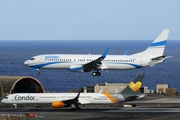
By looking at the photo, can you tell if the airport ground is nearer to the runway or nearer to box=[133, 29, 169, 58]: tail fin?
the runway

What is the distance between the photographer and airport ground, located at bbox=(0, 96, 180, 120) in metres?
90.0

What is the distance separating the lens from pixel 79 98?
342ft

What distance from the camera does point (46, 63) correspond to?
4737 inches

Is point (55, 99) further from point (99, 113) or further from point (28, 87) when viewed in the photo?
point (28, 87)

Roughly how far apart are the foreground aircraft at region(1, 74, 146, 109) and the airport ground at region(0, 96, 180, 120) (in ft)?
4.80

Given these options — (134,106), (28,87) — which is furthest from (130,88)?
(28,87)

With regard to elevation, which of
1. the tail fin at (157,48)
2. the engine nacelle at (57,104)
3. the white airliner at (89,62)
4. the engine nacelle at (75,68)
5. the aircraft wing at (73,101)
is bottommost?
the engine nacelle at (57,104)

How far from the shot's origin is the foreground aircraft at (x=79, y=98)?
337 feet

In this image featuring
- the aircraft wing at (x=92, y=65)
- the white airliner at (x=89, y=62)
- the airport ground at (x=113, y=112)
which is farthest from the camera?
the white airliner at (x=89, y=62)

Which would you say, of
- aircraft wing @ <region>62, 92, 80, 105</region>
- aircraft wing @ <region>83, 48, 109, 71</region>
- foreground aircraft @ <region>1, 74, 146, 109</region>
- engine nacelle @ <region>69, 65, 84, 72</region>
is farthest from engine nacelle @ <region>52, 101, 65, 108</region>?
aircraft wing @ <region>83, 48, 109, 71</region>

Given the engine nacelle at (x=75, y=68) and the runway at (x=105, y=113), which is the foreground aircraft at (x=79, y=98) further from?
the engine nacelle at (x=75, y=68)

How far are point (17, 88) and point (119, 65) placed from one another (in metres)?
24.6

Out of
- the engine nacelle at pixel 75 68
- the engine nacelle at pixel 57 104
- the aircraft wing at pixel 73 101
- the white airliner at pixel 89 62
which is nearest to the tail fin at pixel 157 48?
the white airliner at pixel 89 62

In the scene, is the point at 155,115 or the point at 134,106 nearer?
the point at 155,115
